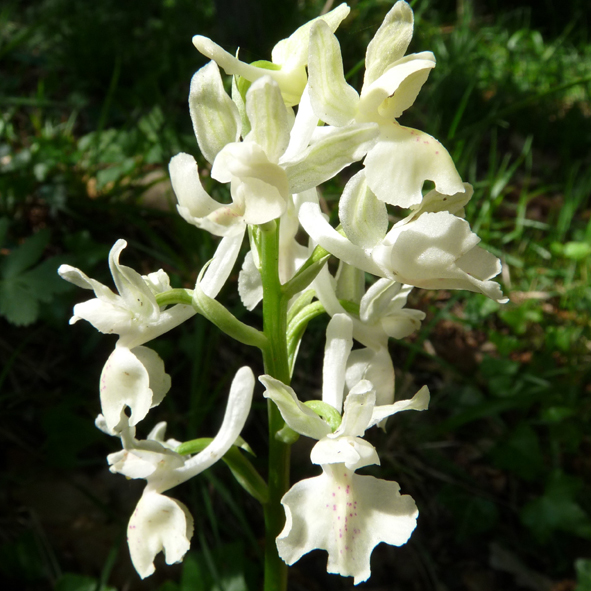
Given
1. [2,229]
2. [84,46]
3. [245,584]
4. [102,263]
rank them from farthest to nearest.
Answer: [84,46]
[102,263]
[2,229]
[245,584]

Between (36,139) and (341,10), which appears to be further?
(36,139)

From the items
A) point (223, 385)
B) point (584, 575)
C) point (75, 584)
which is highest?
point (223, 385)

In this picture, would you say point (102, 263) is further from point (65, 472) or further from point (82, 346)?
point (65, 472)

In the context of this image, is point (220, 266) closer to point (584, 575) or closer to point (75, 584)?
point (75, 584)

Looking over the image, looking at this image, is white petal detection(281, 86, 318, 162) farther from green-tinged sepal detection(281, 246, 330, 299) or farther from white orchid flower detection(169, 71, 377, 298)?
green-tinged sepal detection(281, 246, 330, 299)

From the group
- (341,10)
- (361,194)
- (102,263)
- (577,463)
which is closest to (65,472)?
(102,263)

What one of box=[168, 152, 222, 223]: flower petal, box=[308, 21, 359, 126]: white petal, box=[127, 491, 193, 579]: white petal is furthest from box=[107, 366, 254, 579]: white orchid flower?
box=[308, 21, 359, 126]: white petal

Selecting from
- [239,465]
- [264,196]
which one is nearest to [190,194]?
[264,196]

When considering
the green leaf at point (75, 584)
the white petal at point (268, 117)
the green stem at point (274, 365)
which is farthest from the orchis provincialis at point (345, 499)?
the green leaf at point (75, 584)
